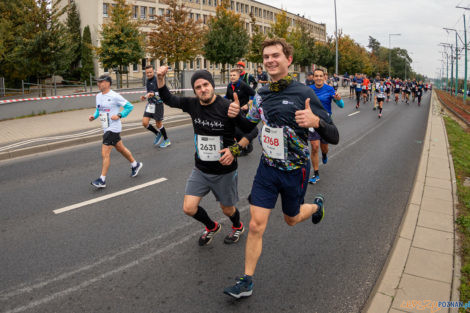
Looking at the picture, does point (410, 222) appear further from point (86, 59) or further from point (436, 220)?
point (86, 59)

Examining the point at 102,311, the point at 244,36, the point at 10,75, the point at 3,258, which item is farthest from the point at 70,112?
the point at 244,36

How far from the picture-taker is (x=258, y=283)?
11.6 feet

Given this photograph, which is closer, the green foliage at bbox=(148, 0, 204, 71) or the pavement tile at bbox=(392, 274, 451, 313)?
the pavement tile at bbox=(392, 274, 451, 313)

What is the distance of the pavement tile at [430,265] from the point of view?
3535mm

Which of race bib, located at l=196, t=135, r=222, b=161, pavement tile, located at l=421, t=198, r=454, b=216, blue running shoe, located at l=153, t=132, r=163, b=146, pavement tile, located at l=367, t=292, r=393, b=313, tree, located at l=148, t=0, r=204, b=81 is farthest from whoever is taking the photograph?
tree, located at l=148, t=0, r=204, b=81

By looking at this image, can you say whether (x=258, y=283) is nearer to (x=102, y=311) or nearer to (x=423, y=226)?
(x=102, y=311)

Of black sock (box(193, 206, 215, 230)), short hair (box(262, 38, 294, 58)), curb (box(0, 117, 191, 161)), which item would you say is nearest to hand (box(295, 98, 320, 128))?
short hair (box(262, 38, 294, 58))

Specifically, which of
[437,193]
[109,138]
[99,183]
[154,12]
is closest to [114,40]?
[109,138]

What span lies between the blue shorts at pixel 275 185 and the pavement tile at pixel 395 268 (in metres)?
1.15

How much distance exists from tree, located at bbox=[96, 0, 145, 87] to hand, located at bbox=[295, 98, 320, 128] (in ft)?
84.9

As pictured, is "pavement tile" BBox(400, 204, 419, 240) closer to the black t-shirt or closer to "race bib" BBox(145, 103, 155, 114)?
the black t-shirt

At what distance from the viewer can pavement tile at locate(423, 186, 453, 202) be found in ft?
18.8

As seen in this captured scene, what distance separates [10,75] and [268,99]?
28.6m

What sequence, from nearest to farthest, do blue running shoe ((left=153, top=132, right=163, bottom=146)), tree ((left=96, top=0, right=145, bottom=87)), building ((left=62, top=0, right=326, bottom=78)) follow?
blue running shoe ((left=153, top=132, right=163, bottom=146)), tree ((left=96, top=0, right=145, bottom=87)), building ((left=62, top=0, right=326, bottom=78))
